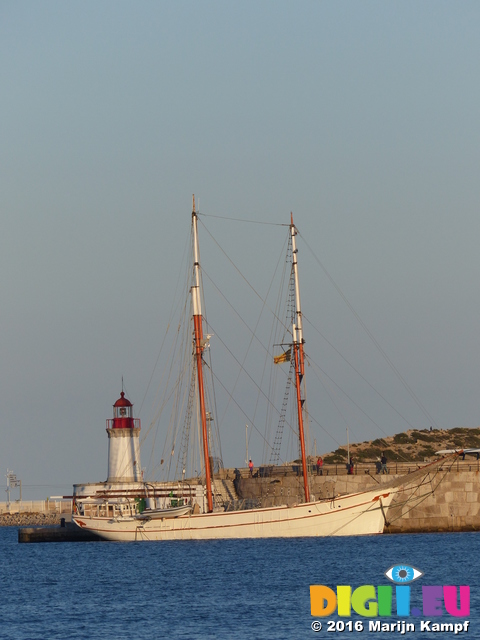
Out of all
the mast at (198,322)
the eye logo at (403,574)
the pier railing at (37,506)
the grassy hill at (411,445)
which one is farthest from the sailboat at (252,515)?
the pier railing at (37,506)

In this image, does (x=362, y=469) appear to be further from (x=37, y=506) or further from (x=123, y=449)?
(x=37, y=506)

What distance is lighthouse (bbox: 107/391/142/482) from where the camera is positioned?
76125 millimetres

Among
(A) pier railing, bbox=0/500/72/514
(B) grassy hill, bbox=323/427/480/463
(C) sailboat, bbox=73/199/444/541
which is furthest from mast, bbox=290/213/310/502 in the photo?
(A) pier railing, bbox=0/500/72/514

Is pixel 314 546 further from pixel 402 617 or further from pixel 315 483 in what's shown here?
pixel 402 617

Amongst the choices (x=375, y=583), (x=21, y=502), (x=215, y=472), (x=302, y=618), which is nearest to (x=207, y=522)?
(x=215, y=472)

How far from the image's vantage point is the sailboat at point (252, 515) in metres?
64.4

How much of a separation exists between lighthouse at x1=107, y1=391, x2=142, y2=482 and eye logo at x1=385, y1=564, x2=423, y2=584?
3024 centimetres

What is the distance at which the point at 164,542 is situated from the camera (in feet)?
229

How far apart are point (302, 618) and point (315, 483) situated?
31.9 metres

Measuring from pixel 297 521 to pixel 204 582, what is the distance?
17.4 m

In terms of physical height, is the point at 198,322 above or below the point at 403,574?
above

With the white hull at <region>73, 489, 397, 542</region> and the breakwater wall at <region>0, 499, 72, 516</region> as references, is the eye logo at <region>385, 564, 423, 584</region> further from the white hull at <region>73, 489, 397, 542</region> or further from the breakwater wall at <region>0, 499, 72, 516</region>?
the breakwater wall at <region>0, 499, 72, 516</region>

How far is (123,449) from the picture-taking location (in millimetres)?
76312

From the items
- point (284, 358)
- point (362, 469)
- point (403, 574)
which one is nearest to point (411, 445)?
point (362, 469)
